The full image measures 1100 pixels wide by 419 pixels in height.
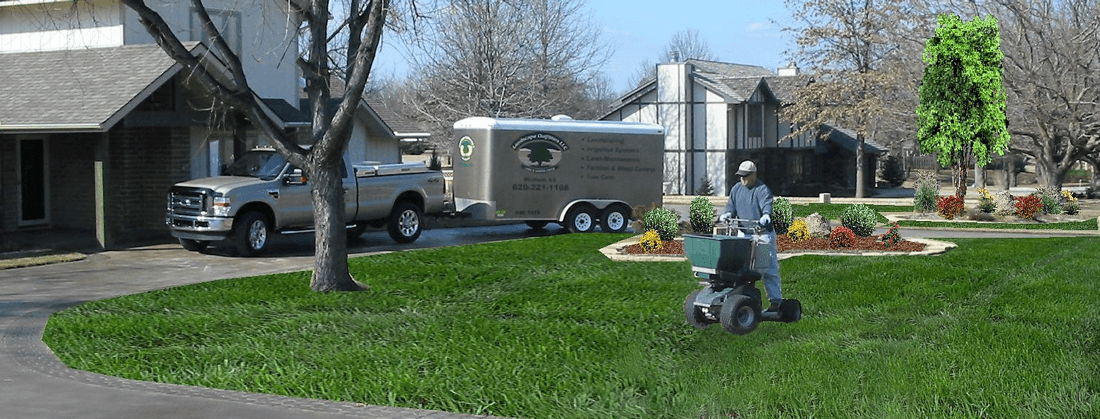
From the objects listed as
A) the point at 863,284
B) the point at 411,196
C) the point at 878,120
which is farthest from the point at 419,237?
the point at 878,120

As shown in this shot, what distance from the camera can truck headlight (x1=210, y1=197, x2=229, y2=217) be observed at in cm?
2109

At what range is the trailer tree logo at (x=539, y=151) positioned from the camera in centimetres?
2577

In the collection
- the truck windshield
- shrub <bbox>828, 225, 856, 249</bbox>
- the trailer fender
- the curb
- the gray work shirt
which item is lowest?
the curb

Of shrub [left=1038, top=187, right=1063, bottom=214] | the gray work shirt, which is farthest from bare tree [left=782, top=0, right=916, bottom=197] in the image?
the gray work shirt

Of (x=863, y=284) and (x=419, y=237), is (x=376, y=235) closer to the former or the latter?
(x=419, y=237)

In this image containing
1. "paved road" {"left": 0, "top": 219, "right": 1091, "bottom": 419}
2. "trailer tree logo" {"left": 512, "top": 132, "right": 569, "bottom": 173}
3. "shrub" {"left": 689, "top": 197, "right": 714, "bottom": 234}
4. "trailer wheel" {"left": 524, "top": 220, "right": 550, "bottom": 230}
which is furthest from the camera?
"trailer wheel" {"left": 524, "top": 220, "right": 550, "bottom": 230}

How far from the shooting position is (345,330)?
12719mm

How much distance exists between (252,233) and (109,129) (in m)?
3.66

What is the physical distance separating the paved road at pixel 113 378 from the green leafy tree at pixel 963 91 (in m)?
5.56

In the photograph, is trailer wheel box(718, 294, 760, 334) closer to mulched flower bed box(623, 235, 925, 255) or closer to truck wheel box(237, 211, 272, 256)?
mulched flower bed box(623, 235, 925, 255)

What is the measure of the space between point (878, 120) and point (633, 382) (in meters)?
47.9

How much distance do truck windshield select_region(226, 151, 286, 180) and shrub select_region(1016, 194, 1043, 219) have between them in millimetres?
17256

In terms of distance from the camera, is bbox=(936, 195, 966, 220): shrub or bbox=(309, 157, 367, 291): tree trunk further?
bbox=(936, 195, 966, 220): shrub

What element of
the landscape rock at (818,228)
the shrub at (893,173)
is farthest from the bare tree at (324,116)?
the shrub at (893,173)
